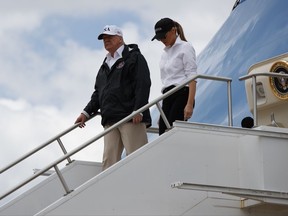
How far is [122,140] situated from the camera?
9398 mm

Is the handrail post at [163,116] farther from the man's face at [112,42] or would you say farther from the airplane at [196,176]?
the man's face at [112,42]

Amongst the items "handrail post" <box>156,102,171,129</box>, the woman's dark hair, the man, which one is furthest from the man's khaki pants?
the woman's dark hair

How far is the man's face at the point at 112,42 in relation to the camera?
964 cm

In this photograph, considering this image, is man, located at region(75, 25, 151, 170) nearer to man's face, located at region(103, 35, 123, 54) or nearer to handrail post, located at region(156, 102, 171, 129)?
man's face, located at region(103, 35, 123, 54)

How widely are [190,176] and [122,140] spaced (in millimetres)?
956

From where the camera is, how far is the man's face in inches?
380

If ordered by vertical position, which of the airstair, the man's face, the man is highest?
the man's face

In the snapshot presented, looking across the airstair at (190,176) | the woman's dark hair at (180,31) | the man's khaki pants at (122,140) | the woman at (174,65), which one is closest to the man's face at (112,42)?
the woman at (174,65)

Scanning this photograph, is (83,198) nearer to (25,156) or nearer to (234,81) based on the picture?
(25,156)

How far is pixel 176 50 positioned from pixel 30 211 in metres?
2.61

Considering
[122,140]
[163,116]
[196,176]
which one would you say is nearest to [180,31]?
[163,116]

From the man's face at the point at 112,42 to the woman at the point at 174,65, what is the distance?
0.42 meters

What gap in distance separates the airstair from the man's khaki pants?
19.0 inches

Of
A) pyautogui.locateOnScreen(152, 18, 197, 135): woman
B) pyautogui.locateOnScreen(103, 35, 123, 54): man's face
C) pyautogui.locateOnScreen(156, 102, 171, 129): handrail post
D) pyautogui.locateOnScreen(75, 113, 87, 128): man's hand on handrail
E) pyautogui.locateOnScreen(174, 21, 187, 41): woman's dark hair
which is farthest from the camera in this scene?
Answer: pyautogui.locateOnScreen(75, 113, 87, 128): man's hand on handrail
